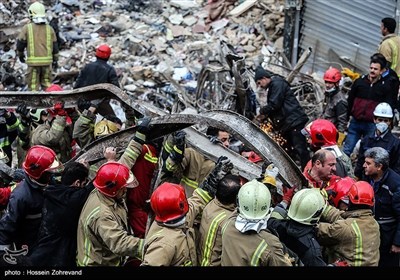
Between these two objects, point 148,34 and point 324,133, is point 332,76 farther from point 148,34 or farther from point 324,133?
point 148,34

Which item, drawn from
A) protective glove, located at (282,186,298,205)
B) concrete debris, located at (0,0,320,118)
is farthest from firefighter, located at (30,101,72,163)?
concrete debris, located at (0,0,320,118)

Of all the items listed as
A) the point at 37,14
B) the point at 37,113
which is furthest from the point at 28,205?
the point at 37,14

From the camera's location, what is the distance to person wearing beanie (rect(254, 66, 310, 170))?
31.4ft

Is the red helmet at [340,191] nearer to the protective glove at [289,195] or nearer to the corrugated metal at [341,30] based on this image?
the protective glove at [289,195]

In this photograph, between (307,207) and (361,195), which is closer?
(307,207)

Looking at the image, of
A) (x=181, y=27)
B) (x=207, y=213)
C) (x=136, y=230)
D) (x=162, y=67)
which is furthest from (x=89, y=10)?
(x=207, y=213)

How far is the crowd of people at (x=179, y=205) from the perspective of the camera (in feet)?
18.6

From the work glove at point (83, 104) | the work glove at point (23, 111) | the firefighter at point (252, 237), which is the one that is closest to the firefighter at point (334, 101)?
the work glove at point (83, 104)

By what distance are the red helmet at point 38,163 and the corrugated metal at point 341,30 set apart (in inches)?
291

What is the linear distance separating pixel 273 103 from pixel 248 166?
2.93 metres

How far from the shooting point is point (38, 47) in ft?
39.9

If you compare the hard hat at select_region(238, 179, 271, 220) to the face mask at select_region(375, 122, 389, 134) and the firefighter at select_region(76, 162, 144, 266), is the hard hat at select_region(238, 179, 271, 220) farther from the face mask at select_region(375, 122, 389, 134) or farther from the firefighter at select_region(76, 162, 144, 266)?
the face mask at select_region(375, 122, 389, 134)

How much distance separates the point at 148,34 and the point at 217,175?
29.7 ft

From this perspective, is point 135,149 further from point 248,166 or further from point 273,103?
point 273,103
